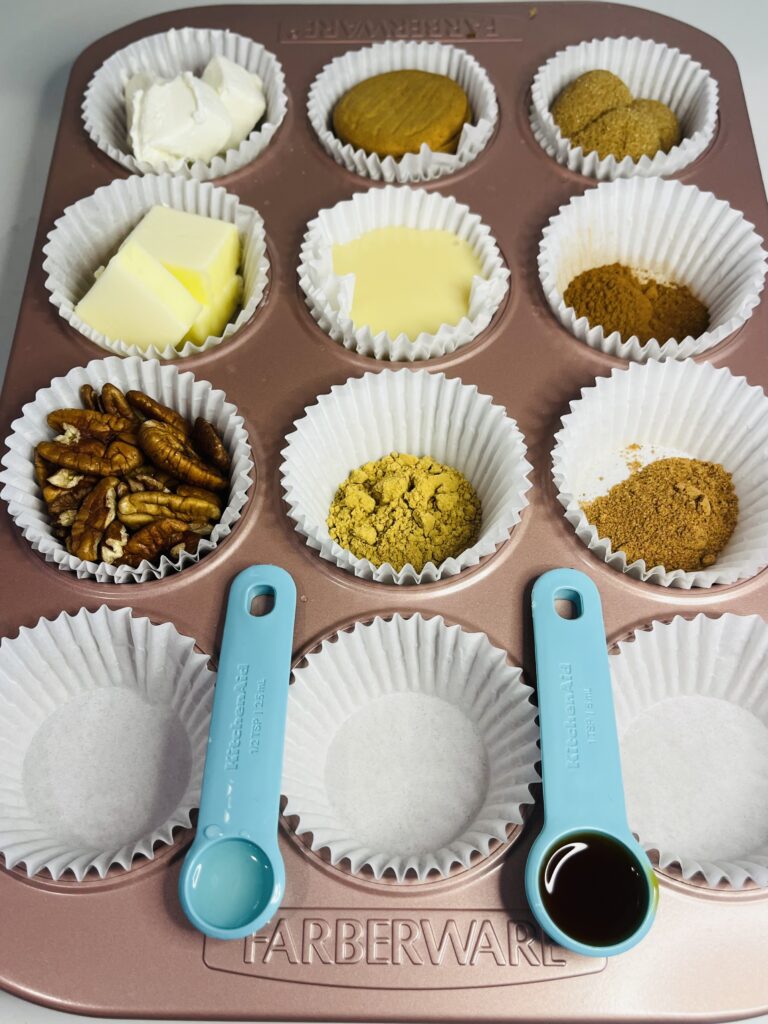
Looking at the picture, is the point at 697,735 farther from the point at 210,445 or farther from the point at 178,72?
the point at 178,72

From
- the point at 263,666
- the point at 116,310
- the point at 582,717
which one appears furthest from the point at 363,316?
the point at 582,717

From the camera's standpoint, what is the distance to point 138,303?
149 cm

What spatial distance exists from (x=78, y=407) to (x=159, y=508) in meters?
0.28

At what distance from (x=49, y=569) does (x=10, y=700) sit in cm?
20

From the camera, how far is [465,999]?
1.06 metres

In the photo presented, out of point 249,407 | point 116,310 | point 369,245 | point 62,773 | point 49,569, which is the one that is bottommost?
point 62,773

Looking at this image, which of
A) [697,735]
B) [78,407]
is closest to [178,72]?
[78,407]

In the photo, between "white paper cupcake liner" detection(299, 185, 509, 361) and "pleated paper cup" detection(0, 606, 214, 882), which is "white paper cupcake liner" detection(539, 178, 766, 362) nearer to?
"white paper cupcake liner" detection(299, 185, 509, 361)

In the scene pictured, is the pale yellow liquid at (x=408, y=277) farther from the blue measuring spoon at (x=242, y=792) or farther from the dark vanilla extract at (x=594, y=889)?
the dark vanilla extract at (x=594, y=889)

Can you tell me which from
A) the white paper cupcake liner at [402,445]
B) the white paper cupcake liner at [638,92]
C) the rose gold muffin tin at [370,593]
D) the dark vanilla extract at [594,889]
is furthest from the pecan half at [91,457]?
the white paper cupcake liner at [638,92]

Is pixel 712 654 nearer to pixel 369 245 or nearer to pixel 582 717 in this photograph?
pixel 582 717

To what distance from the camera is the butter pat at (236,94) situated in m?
1.74

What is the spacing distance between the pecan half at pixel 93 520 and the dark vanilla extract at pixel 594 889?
80 cm

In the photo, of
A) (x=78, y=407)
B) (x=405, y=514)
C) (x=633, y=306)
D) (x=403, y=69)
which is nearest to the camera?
(x=405, y=514)
